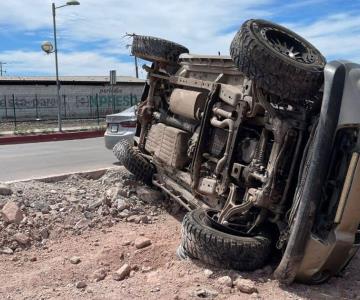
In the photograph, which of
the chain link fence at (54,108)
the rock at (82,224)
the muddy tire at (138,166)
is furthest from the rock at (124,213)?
the chain link fence at (54,108)

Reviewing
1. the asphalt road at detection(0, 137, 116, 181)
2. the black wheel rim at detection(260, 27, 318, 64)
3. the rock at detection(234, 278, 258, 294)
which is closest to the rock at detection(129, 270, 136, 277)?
the rock at detection(234, 278, 258, 294)

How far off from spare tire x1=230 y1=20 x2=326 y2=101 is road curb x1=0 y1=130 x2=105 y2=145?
17170mm

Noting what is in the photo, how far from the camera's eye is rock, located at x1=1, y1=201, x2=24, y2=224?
19.9 ft

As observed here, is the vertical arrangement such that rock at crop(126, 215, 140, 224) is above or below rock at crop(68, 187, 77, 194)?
below

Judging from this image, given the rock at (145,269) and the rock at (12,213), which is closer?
the rock at (145,269)

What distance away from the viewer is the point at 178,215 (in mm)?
7043

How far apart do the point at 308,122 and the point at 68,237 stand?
3303 millimetres

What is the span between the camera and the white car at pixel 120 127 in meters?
11.8

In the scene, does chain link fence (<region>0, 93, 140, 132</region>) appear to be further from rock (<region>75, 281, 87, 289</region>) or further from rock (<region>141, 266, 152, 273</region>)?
rock (<region>75, 281, 87, 289</region>)

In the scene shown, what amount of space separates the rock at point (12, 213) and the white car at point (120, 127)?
5.64 m

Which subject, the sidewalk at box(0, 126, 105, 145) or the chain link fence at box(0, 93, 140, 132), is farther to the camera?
the chain link fence at box(0, 93, 140, 132)

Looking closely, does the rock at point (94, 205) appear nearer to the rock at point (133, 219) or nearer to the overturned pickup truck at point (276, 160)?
the rock at point (133, 219)

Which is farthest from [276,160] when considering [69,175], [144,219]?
[69,175]

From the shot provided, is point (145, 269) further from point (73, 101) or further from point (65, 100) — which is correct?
point (73, 101)
